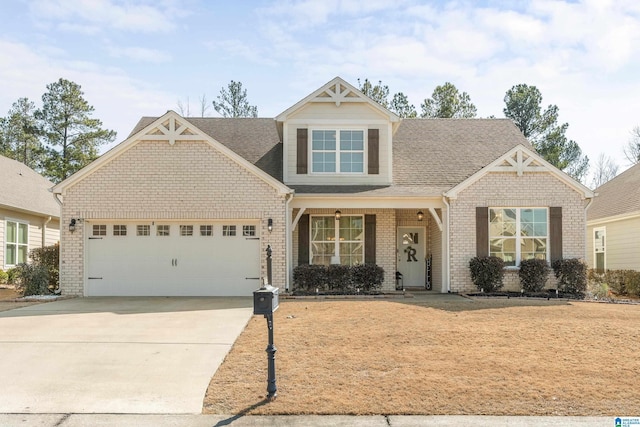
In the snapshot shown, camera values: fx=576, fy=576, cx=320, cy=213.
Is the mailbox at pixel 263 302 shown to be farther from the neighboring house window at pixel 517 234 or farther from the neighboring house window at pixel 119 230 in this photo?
the neighboring house window at pixel 517 234

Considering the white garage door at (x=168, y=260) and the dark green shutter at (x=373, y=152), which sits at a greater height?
the dark green shutter at (x=373, y=152)

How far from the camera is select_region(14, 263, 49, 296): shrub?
15.5m

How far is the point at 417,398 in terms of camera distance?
6.54 m

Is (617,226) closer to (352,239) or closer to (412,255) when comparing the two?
(412,255)

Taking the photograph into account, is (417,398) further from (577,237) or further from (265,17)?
(577,237)

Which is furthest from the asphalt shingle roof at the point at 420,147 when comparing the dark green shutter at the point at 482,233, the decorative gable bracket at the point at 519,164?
the decorative gable bracket at the point at 519,164

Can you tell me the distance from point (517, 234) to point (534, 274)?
1272 millimetres

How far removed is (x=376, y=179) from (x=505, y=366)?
1053 cm

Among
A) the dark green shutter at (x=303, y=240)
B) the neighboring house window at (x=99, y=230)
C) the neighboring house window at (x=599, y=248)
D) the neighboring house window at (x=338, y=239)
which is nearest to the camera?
the neighboring house window at (x=99, y=230)

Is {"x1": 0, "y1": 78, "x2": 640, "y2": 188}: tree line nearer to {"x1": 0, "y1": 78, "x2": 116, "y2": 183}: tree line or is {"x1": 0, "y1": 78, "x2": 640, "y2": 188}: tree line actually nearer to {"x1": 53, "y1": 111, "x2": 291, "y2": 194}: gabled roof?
{"x1": 0, "y1": 78, "x2": 116, "y2": 183}: tree line

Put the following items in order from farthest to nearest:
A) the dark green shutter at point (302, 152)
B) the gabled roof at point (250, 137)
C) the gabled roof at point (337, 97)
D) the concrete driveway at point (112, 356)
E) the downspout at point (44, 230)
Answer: the downspout at point (44, 230) < the gabled roof at point (250, 137) < the dark green shutter at point (302, 152) < the gabled roof at point (337, 97) < the concrete driveway at point (112, 356)

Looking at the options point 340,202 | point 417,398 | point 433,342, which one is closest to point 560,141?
point 340,202

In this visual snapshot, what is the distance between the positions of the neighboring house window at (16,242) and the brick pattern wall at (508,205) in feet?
53.2

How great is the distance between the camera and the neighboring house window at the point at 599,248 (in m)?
21.3
